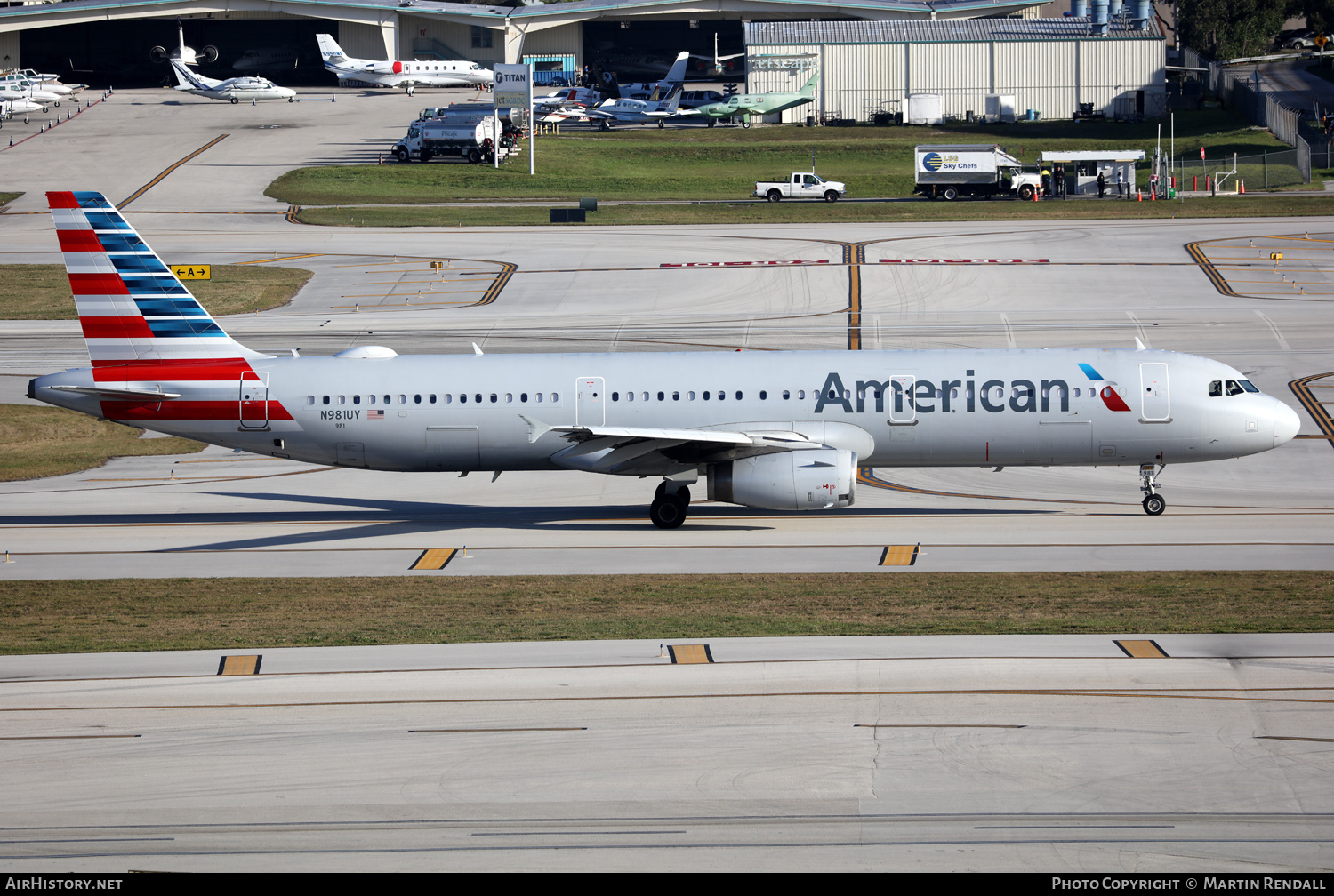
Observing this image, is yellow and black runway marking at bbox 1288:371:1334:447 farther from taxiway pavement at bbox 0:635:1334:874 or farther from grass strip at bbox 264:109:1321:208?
grass strip at bbox 264:109:1321:208

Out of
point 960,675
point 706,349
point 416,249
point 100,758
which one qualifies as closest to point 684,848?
point 960,675

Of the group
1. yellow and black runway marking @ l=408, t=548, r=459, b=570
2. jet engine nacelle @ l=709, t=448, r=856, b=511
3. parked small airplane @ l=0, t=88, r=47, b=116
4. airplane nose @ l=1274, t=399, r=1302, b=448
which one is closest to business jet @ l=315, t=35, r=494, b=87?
parked small airplane @ l=0, t=88, r=47, b=116

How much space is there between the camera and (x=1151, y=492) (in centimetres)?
3666

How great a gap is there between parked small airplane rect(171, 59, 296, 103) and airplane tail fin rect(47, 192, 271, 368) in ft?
377

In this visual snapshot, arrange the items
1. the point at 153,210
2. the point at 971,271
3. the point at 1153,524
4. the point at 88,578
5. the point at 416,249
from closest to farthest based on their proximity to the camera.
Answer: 1. the point at 88,578
2. the point at 1153,524
3. the point at 971,271
4. the point at 416,249
5. the point at 153,210

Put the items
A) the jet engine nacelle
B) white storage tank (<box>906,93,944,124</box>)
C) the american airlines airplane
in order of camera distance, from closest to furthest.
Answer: the jet engine nacelle, the american airlines airplane, white storage tank (<box>906,93,944,124</box>)

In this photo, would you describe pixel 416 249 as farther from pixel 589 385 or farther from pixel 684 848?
pixel 684 848

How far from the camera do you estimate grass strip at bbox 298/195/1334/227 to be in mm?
86125

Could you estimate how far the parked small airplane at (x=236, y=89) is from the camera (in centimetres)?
14375

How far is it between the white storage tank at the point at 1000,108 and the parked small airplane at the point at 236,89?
2813 inches

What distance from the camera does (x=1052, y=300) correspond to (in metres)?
64.9

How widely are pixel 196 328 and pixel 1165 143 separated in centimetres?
9782

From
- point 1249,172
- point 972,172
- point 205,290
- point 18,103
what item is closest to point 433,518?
point 205,290

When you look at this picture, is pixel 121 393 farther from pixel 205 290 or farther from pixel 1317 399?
pixel 1317 399
